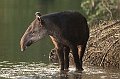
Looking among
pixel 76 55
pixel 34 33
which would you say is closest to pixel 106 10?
pixel 76 55

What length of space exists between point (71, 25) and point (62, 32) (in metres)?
0.47

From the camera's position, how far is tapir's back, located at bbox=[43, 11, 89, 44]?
1655cm

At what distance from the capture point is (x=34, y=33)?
16.1 meters

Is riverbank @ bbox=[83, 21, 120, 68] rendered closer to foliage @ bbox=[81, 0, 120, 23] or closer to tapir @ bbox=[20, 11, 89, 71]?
tapir @ bbox=[20, 11, 89, 71]

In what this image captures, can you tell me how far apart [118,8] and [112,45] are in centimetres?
975

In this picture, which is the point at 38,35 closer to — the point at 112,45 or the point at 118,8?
the point at 112,45

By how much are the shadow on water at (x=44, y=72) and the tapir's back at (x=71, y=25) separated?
1011 millimetres

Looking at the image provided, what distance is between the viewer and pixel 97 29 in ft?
66.5

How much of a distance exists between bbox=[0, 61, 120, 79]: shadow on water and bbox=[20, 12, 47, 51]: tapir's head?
0.88m

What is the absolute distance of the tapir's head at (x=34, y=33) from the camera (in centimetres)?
1585

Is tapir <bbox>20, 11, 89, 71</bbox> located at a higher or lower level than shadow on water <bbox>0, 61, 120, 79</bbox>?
higher

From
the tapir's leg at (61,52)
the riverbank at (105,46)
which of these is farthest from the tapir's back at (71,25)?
the riverbank at (105,46)

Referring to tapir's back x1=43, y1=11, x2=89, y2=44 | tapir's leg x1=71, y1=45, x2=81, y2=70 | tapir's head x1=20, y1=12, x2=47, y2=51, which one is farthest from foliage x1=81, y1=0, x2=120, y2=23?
tapir's head x1=20, y1=12, x2=47, y2=51

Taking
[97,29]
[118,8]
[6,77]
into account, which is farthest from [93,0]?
[6,77]
